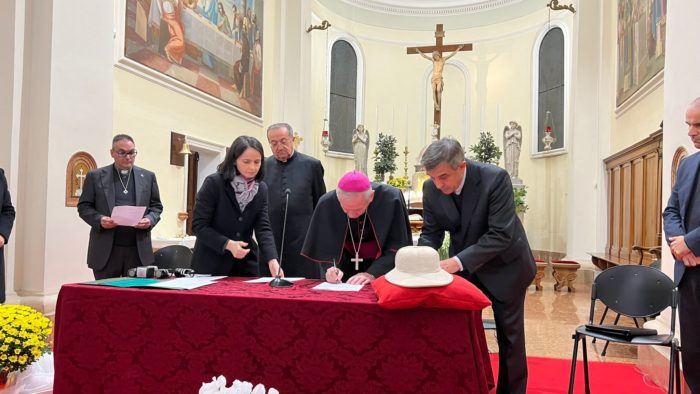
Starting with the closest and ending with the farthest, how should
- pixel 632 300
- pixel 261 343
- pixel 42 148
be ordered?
pixel 261 343 < pixel 632 300 < pixel 42 148

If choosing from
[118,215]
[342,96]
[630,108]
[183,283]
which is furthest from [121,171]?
[342,96]

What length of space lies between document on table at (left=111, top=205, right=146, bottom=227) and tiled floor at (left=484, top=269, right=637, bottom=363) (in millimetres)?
3337

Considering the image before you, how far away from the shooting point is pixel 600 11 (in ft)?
39.8

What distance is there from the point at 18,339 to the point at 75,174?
129 inches

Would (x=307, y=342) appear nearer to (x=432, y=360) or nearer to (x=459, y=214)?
(x=432, y=360)

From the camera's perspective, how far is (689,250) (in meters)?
2.75

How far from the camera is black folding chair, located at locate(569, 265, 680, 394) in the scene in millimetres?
3264

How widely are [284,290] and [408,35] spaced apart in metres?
15.4

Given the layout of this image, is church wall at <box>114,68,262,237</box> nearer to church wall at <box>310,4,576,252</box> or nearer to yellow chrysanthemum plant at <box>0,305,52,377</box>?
yellow chrysanthemum plant at <box>0,305,52,377</box>

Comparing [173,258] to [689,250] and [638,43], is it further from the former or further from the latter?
[638,43]

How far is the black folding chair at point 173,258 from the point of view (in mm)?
4191

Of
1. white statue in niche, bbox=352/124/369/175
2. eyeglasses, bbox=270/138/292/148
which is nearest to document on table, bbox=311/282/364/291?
eyeglasses, bbox=270/138/292/148

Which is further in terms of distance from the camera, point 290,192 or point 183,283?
point 290,192

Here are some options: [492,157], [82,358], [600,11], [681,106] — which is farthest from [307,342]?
[600,11]
